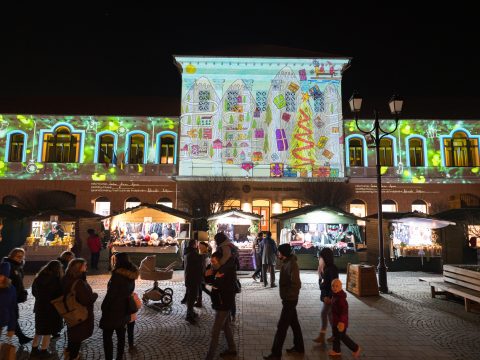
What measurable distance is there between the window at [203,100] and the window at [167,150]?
3.23 meters

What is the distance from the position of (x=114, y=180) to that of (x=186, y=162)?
213 inches

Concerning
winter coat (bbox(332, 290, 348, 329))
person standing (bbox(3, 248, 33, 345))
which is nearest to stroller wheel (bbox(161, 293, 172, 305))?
person standing (bbox(3, 248, 33, 345))

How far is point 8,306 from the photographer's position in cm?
591

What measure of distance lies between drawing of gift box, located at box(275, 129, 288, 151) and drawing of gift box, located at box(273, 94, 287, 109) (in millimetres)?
1963

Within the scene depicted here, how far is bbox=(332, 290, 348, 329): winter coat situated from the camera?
5.98 meters

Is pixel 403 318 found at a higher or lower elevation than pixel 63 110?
lower

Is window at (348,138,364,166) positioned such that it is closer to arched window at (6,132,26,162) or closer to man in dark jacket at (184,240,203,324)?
man in dark jacket at (184,240,203,324)

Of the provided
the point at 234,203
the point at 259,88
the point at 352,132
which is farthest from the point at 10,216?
the point at 352,132

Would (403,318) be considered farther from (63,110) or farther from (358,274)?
(63,110)

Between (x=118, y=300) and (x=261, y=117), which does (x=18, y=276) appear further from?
(x=261, y=117)

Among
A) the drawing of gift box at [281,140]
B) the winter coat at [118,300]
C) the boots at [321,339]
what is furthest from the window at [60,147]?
the boots at [321,339]

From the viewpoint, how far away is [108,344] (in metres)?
5.30

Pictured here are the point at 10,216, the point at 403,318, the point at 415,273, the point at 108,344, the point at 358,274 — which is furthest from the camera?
the point at 10,216

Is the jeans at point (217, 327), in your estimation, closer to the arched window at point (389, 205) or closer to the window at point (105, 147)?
the arched window at point (389, 205)
